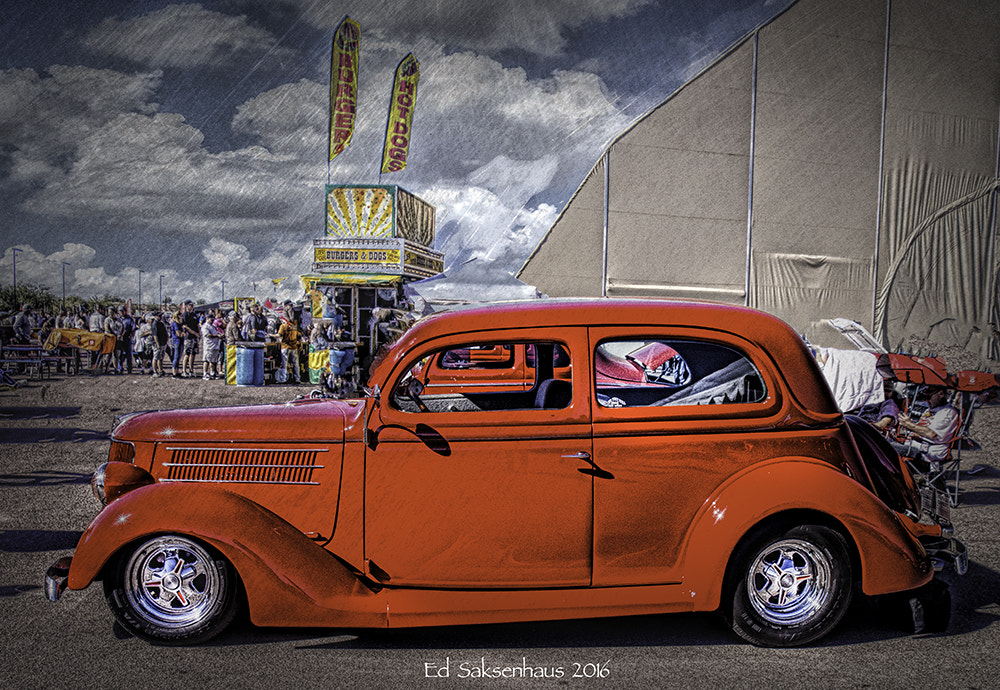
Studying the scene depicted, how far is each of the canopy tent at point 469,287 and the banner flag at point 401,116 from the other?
34.3ft

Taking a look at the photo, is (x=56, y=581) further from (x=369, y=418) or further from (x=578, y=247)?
(x=578, y=247)

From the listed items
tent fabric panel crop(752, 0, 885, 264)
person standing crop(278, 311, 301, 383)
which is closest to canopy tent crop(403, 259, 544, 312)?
person standing crop(278, 311, 301, 383)

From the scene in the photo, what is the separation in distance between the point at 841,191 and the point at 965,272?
4.85 m

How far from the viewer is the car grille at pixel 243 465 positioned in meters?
2.93

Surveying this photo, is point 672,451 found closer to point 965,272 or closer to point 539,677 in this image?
point 539,677

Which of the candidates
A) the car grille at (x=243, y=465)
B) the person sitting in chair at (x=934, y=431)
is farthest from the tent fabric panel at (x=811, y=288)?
the car grille at (x=243, y=465)

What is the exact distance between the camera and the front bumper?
2771 millimetres

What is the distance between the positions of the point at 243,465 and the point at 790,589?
2.68 m

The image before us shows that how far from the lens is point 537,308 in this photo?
10.1ft

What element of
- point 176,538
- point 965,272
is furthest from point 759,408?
point 965,272

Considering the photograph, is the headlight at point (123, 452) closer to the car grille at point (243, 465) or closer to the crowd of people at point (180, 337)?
the car grille at point (243, 465)

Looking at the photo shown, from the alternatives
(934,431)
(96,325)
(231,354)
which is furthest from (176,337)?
(934,431)

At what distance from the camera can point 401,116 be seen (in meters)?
22.5

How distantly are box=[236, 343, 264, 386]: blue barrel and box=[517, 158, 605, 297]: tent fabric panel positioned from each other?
338 inches
